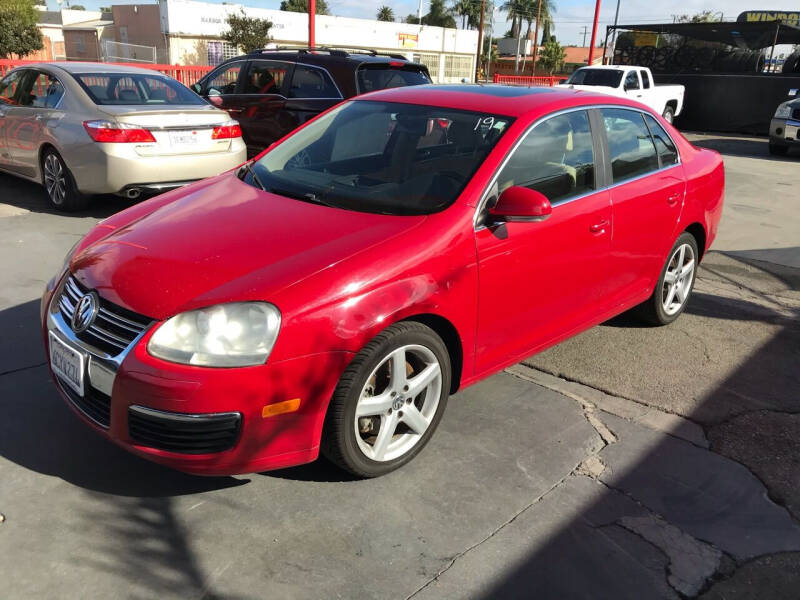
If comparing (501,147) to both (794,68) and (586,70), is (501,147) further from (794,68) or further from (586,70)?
(794,68)

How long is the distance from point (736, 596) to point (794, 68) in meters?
22.7

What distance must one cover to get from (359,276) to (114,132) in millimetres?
5046

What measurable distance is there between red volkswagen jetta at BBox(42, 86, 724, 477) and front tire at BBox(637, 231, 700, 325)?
33 cm

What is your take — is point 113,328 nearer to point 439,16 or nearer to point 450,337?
point 450,337

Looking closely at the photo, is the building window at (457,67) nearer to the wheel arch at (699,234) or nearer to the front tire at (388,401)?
the wheel arch at (699,234)

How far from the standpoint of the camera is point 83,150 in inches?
272

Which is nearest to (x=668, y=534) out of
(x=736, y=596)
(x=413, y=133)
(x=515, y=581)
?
(x=736, y=596)

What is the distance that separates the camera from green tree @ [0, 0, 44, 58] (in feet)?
105

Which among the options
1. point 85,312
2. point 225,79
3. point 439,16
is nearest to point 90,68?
point 225,79

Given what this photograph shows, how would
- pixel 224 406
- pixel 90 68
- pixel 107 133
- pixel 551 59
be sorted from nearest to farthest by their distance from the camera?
pixel 224 406
pixel 107 133
pixel 90 68
pixel 551 59

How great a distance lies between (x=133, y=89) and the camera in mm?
7504

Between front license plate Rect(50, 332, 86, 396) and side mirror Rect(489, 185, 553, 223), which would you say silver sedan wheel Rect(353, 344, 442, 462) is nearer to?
side mirror Rect(489, 185, 553, 223)

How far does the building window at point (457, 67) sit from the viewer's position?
5316 centimetres

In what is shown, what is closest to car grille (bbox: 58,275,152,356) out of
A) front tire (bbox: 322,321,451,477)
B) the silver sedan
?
front tire (bbox: 322,321,451,477)
